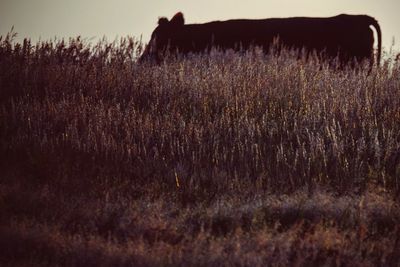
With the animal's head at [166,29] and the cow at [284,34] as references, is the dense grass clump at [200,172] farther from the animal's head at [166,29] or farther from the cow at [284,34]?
the animal's head at [166,29]

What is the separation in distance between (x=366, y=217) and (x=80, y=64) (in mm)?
6301

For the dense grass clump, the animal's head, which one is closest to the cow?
the animal's head

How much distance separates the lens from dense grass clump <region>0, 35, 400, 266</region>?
3.42 metres

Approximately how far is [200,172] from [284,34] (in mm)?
7699

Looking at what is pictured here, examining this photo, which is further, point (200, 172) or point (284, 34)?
point (284, 34)

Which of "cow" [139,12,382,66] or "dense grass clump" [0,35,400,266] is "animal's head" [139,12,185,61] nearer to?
"cow" [139,12,382,66]

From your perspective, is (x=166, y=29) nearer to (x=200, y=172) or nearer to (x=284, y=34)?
(x=284, y=34)

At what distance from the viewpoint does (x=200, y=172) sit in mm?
4980

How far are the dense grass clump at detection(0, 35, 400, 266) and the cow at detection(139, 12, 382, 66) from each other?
2.96 metres

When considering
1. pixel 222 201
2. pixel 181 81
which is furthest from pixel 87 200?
pixel 181 81

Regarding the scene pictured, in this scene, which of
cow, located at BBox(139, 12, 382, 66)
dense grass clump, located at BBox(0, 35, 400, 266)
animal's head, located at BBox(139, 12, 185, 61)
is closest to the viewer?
Result: dense grass clump, located at BBox(0, 35, 400, 266)

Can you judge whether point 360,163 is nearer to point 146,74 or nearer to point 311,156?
point 311,156

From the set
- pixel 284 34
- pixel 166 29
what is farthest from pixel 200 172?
pixel 166 29

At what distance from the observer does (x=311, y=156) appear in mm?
5207
